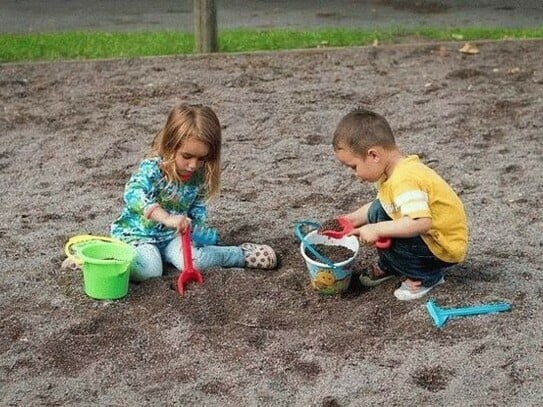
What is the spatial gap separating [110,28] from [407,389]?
6.26 metres

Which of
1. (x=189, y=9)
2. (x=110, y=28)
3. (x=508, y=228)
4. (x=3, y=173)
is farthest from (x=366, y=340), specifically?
(x=189, y=9)

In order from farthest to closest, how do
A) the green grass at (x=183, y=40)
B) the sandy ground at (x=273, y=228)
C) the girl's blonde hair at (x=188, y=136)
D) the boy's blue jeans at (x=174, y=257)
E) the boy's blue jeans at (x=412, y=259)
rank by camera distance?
the green grass at (x=183, y=40)
the boy's blue jeans at (x=174, y=257)
the girl's blonde hair at (x=188, y=136)
the boy's blue jeans at (x=412, y=259)
the sandy ground at (x=273, y=228)

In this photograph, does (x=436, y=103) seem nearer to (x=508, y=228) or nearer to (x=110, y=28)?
(x=508, y=228)

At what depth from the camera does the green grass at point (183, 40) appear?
718cm

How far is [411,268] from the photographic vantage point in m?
3.49

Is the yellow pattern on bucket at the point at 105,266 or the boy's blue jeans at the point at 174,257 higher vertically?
the yellow pattern on bucket at the point at 105,266

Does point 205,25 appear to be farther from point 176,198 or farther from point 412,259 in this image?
point 412,259

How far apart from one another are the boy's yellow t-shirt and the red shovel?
2.35ft

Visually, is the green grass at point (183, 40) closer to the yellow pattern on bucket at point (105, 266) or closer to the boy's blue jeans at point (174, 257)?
the boy's blue jeans at point (174, 257)

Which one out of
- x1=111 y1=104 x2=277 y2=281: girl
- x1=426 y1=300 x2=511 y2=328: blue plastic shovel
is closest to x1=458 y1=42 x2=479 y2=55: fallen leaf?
x1=111 y1=104 x2=277 y2=281: girl

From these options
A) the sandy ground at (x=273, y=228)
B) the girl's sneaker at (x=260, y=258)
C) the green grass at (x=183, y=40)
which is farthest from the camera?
the green grass at (x=183, y=40)

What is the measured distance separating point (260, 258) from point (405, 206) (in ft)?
2.45

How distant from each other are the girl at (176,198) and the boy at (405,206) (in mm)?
510

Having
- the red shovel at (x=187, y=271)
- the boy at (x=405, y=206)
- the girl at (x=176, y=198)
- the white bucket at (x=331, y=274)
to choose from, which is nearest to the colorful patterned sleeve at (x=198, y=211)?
the girl at (x=176, y=198)
